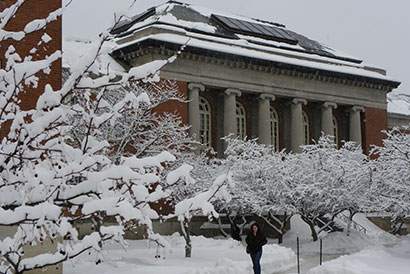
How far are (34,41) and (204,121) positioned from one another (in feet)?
101

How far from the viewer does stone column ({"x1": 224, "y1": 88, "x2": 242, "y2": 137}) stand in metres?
43.9

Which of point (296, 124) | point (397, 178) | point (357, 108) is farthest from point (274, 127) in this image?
point (397, 178)

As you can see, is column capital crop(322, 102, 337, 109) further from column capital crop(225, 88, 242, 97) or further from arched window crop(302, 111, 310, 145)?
column capital crop(225, 88, 242, 97)

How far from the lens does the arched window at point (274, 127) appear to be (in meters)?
49.0

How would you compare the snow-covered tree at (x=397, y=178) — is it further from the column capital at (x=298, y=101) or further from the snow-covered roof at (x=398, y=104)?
the snow-covered roof at (x=398, y=104)

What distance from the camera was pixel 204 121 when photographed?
1781 inches

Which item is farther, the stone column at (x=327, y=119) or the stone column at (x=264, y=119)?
the stone column at (x=327, y=119)

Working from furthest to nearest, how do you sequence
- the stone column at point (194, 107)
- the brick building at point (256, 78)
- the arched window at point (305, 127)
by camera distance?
1. the arched window at point (305, 127)
2. the brick building at point (256, 78)
3. the stone column at point (194, 107)

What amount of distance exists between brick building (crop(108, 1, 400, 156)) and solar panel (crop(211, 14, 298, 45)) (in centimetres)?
8

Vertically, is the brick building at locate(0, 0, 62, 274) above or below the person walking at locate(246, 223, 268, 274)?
above

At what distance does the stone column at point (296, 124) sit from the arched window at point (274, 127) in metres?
1.45

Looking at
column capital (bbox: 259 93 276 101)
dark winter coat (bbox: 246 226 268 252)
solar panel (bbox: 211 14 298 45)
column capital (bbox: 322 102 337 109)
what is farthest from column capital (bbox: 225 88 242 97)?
dark winter coat (bbox: 246 226 268 252)

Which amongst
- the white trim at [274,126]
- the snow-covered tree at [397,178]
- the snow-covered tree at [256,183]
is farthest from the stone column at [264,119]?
the snow-covered tree at [397,178]

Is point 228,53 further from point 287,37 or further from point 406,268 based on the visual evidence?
point 406,268
